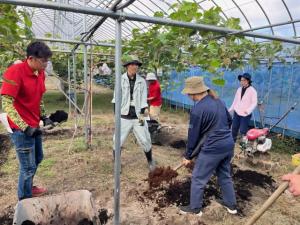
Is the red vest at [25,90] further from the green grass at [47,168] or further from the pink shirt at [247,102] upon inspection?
the pink shirt at [247,102]

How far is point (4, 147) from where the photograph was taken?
18.8ft

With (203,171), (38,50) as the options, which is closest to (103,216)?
(203,171)

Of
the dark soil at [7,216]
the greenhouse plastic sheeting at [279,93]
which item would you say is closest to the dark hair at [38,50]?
the dark soil at [7,216]

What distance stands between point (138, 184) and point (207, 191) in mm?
936

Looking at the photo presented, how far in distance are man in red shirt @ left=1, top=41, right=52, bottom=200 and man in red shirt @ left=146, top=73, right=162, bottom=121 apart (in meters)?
3.77

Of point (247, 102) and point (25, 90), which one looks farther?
point (247, 102)

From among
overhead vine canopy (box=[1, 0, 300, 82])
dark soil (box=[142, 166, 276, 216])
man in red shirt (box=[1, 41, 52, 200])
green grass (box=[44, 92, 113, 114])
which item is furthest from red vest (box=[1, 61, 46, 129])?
green grass (box=[44, 92, 113, 114])

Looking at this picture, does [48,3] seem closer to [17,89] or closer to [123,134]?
[17,89]

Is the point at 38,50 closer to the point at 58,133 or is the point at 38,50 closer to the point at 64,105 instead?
the point at 58,133

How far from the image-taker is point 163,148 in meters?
6.10

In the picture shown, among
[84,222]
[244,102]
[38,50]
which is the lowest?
[84,222]

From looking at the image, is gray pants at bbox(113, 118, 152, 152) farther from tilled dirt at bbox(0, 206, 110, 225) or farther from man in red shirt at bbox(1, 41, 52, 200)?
man in red shirt at bbox(1, 41, 52, 200)

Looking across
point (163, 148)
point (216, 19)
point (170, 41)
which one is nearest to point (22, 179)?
point (170, 41)

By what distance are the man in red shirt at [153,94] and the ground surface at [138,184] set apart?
923 mm
